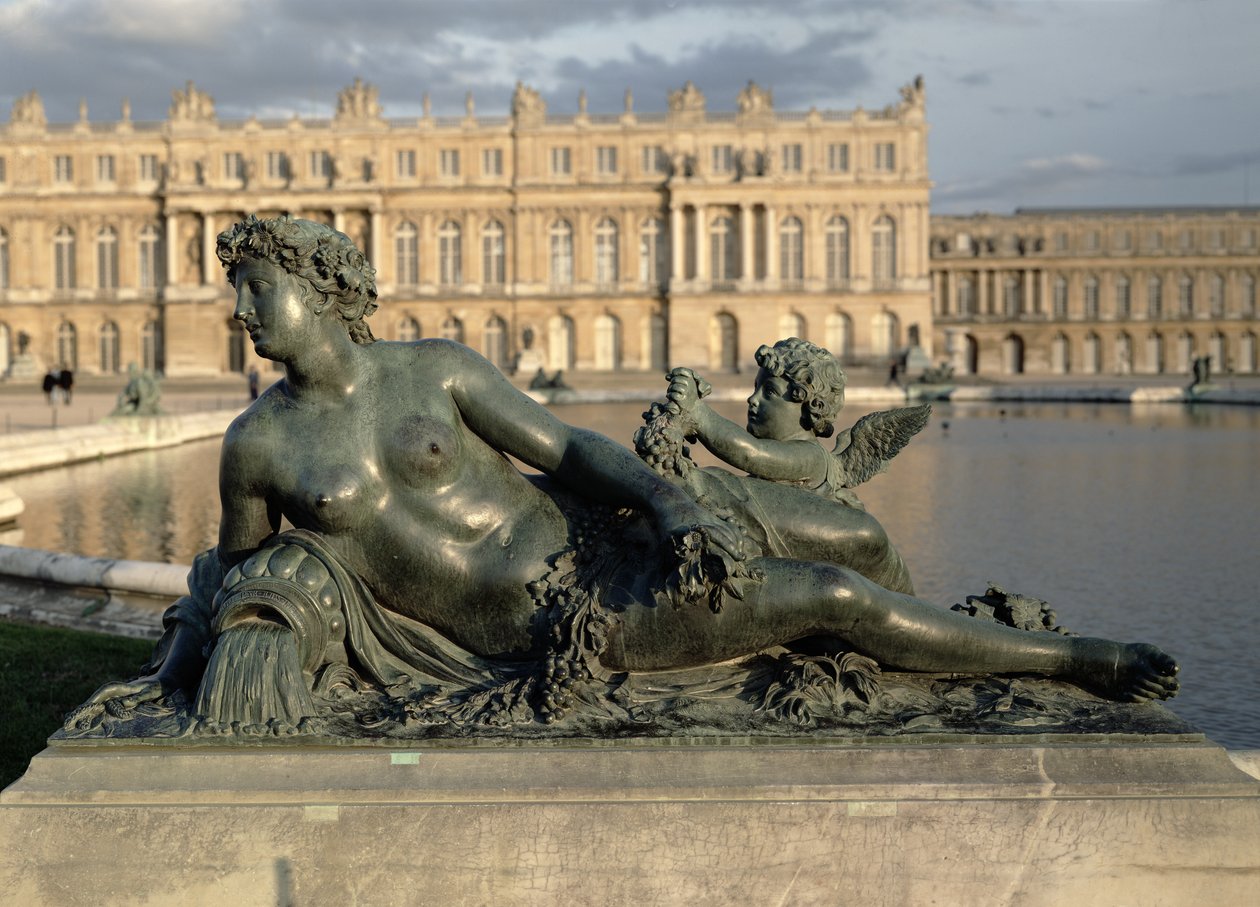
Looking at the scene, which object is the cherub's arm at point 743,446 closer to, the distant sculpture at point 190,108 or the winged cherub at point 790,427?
the winged cherub at point 790,427

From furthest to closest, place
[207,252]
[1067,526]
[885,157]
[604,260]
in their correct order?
1. [207,252]
2. [604,260]
3. [885,157]
4. [1067,526]

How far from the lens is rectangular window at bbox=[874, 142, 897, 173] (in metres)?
58.3

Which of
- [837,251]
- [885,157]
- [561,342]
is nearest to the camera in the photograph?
[885,157]

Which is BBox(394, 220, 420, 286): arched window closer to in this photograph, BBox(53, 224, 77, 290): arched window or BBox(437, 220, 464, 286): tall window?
BBox(437, 220, 464, 286): tall window

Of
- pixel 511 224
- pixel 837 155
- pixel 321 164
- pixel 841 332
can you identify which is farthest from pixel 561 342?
pixel 837 155

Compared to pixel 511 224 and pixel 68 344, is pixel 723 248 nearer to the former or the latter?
pixel 511 224

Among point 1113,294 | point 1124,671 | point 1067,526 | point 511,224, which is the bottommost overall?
point 1067,526

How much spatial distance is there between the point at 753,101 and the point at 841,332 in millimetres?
10637

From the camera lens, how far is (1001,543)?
10828 mm

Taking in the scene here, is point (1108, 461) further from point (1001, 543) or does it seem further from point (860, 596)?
point (860, 596)

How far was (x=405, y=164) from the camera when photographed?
2355 inches

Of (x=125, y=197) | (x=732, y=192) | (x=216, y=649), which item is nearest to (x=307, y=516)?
(x=216, y=649)

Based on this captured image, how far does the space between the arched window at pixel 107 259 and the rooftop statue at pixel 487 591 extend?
205 ft

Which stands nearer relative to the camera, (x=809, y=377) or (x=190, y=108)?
(x=809, y=377)
